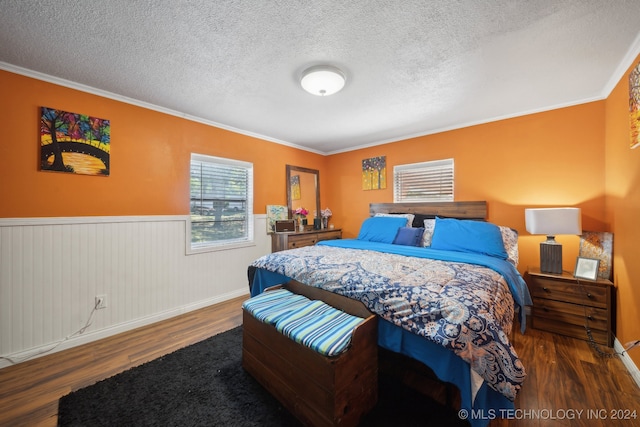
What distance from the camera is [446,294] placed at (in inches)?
53.7

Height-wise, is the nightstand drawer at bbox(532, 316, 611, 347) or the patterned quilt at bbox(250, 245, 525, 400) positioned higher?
the patterned quilt at bbox(250, 245, 525, 400)

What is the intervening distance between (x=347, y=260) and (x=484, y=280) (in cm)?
101

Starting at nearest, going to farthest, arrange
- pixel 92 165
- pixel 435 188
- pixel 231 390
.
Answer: pixel 231 390 → pixel 92 165 → pixel 435 188

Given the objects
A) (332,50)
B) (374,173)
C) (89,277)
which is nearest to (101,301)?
(89,277)

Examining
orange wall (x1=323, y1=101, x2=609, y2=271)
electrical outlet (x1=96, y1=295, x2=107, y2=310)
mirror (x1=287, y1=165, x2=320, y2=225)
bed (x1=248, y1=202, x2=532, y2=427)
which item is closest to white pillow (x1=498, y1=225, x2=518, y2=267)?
bed (x1=248, y1=202, x2=532, y2=427)

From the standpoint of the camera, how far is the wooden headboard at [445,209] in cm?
308

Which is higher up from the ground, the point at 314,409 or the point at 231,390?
the point at 314,409

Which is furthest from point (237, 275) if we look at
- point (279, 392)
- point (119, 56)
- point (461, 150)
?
point (461, 150)

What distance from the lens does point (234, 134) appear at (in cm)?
337

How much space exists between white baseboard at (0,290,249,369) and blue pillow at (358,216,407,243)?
2.16m

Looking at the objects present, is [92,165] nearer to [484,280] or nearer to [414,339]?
[414,339]

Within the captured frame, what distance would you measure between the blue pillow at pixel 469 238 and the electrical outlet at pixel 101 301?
341cm

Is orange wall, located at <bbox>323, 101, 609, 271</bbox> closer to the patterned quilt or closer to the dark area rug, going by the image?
the patterned quilt

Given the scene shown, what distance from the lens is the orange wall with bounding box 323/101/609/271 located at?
8.03 feet
